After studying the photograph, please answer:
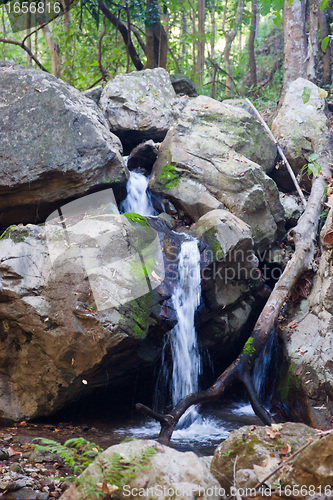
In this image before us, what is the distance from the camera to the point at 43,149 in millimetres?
6902

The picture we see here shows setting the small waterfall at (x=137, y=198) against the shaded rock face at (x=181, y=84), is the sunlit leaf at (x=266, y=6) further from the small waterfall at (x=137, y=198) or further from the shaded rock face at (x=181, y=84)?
the shaded rock face at (x=181, y=84)

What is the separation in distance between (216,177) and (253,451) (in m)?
5.70

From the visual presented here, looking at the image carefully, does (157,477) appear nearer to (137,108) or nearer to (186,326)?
(186,326)

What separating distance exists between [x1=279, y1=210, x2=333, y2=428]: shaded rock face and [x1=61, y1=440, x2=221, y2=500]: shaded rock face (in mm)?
3356

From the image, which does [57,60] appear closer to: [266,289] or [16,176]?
[16,176]

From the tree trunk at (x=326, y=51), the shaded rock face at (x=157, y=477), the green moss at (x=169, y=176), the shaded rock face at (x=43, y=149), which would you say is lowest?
the shaded rock face at (x=157, y=477)

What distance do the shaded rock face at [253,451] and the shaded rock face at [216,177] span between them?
4890 mm

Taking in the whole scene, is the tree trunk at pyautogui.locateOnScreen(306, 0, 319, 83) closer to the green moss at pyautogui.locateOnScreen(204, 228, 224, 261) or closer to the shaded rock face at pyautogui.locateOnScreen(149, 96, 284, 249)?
the shaded rock face at pyautogui.locateOnScreen(149, 96, 284, 249)

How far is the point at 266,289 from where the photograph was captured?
798 centimetres

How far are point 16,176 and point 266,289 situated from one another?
15.0ft

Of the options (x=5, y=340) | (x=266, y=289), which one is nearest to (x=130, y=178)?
(x=266, y=289)

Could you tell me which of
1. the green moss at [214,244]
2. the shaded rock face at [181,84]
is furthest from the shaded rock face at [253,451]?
the shaded rock face at [181,84]

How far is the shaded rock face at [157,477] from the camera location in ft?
9.49

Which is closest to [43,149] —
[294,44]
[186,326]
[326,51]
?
[186,326]
